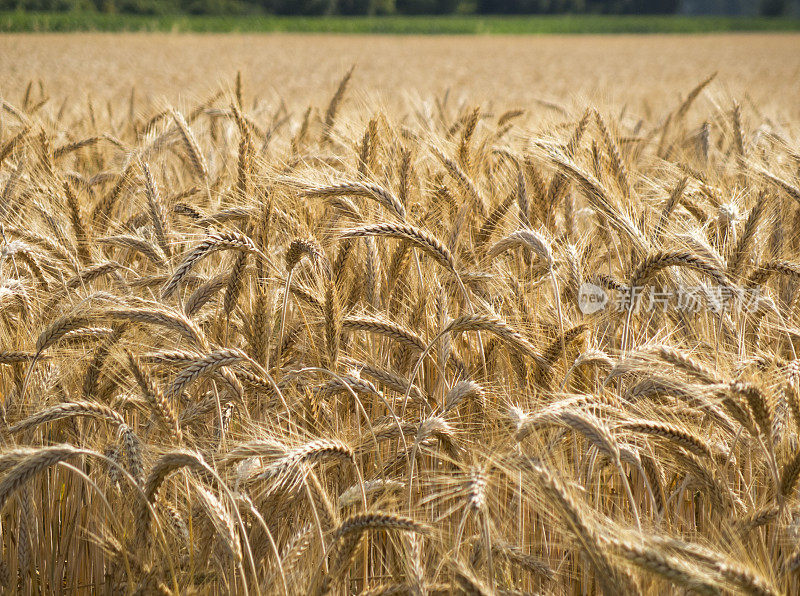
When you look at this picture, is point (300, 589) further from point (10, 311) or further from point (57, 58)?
point (57, 58)

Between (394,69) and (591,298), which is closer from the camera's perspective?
(591,298)

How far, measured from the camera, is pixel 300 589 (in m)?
1.42

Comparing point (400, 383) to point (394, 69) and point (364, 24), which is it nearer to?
point (394, 69)

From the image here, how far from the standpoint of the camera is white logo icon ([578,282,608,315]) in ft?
6.95

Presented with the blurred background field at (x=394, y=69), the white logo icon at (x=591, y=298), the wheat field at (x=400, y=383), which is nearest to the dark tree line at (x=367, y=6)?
the blurred background field at (x=394, y=69)

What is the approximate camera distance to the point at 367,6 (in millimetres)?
64500

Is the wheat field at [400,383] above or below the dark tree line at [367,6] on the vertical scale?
below

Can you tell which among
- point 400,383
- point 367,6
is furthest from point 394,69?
point 367,6

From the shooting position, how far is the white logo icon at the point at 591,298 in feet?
6.95

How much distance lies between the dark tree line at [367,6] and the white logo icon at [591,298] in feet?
138

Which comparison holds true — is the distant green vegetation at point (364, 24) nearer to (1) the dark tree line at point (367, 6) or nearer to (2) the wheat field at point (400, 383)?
(1) the dark tree line at point (367, 6)

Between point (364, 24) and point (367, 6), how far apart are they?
16041 mm

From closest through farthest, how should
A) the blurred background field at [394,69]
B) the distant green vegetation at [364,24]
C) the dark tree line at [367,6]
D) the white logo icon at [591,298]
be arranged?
the white logo icon at [591,298] → the blurred background field at [394,69] → the distant green vegetation at [364,24] → the dark tree line at [367,6]

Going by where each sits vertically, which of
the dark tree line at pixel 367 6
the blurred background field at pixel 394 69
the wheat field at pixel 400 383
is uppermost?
the dark tree line at pixel 367 6
